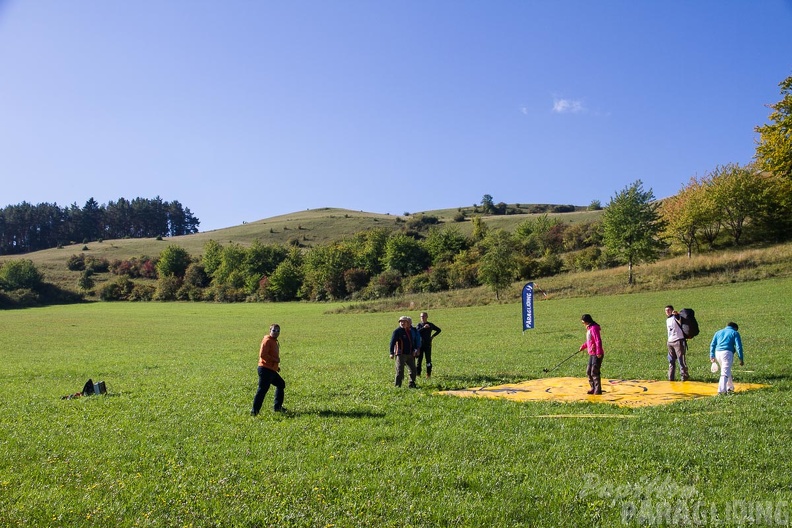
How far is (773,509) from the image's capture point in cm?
624

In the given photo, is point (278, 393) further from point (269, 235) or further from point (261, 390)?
point (269, 235)

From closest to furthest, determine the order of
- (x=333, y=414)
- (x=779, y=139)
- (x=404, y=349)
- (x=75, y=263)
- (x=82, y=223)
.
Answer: (x=333, y=414)
(x=404, y=349)
(x=779, y=139)
(x=75, y=263)
(x=82, y=223)

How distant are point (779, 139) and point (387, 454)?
3300cm

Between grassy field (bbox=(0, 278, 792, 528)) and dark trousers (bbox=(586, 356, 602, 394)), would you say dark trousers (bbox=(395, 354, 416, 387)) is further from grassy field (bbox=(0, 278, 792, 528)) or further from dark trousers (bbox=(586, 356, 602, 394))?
dark trousers (bbox=(586, 356, 602, 394))

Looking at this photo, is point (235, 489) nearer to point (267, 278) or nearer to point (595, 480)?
point (595, 480)

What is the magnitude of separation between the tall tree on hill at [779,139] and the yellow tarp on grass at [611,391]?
22868mm

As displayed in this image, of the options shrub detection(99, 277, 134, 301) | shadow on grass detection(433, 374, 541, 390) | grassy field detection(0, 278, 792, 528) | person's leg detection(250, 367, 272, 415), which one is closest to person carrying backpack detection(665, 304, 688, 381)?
grassy field detection(0, 278, 792, 528)

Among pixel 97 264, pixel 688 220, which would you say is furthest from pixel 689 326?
pixel 97 264

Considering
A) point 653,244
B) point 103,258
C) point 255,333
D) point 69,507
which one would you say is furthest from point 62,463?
point 103,258

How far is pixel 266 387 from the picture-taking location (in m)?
12.9

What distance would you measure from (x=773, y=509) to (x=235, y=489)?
22.1 ft

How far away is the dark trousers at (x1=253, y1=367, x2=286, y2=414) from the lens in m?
12.7

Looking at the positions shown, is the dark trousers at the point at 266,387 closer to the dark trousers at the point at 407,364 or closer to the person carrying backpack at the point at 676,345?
the dark trousers at the point at 407,364

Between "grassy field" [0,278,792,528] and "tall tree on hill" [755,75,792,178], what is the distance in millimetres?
16557
